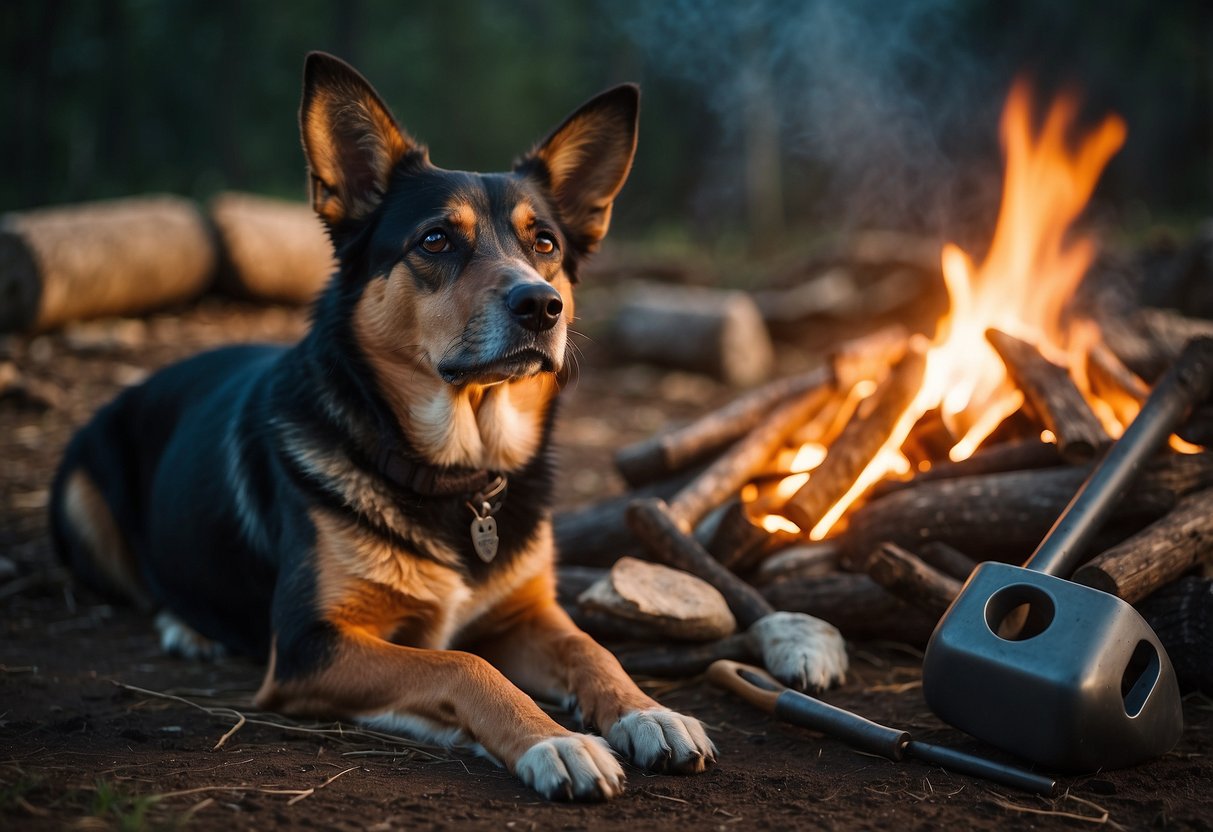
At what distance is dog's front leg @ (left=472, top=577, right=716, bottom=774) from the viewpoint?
108 inches

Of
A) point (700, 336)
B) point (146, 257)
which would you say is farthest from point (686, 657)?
point (146, 257)

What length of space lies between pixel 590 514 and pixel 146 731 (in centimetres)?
225

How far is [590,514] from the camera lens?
4.81m

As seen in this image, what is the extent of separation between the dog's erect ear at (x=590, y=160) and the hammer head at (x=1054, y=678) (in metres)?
2.05

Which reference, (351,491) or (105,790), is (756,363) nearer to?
(351,491)

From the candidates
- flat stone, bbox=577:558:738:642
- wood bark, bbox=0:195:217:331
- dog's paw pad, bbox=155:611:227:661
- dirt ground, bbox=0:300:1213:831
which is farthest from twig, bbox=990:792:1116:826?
wood bark, bbox=0:195:217:331

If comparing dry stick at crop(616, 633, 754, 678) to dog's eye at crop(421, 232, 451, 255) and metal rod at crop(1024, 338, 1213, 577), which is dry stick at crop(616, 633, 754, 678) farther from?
dog's eye at crop(421, 232, 451, 255)

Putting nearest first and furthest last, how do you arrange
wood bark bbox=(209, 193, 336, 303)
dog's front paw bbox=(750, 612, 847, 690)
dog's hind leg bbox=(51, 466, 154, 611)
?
dog's front paw bbox=(750, 612, 847, 690)
dog's hind leg bbox=(51, 466, 154, 611)
wood bark bbox=(209, 193, 336, 303)

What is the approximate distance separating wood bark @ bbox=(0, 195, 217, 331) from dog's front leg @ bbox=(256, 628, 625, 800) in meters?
6.08

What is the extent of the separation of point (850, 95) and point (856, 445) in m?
13.0

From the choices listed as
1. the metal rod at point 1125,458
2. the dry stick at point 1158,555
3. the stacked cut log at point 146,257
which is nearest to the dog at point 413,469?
the metal rod at point 1125,458

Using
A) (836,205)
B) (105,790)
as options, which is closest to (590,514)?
(105,790)

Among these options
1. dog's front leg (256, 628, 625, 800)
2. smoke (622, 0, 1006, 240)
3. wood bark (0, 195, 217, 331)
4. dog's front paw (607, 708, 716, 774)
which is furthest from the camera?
smoke (622, 0, 1006, 240)

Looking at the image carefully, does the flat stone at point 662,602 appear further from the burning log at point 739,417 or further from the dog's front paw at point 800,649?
the burning log at point 739,417
